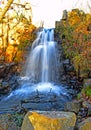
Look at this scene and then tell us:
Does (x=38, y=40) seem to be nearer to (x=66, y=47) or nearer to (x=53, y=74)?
(x=66, y=47)

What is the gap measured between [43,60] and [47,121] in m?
14.2

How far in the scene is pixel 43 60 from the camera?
19797mm

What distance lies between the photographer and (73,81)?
17.3 meters

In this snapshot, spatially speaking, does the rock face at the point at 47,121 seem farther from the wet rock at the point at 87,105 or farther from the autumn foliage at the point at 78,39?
the autumn foliage at the point at 78,39

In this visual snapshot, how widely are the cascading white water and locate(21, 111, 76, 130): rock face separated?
12.2 m

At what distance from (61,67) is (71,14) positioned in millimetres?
6262

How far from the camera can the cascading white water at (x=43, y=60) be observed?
18.8 metres

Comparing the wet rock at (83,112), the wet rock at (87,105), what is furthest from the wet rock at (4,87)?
the wet rock at (83,112)

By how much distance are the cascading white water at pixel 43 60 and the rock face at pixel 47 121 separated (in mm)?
12201

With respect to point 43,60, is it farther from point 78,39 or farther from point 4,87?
point 4,87

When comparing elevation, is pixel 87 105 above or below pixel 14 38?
below

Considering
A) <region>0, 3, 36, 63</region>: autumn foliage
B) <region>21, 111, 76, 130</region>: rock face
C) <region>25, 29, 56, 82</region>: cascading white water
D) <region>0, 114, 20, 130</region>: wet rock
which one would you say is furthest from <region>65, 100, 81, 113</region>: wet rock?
<region>0, 3, 36, 63</region>: autumn foliage

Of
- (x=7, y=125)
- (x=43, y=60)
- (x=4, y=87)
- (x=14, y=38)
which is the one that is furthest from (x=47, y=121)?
(x=14, y=38)

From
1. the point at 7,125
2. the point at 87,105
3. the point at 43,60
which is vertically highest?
the point at 43,60
